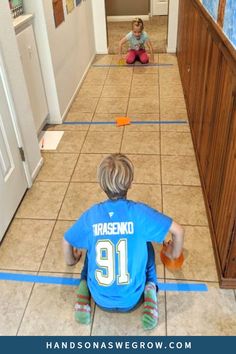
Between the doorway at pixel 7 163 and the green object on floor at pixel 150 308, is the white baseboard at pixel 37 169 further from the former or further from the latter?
the green object on floor at pixel 150 308

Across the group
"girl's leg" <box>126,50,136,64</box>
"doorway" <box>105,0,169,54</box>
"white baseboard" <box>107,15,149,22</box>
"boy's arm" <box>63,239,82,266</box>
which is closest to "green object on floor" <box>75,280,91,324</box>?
"boy's arm" <box>63,239,82,266</box>

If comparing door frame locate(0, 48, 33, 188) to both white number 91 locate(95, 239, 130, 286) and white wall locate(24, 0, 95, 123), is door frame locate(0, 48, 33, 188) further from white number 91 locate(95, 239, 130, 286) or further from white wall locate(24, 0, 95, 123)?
white number 91 locate(95, 239, 130, 286)

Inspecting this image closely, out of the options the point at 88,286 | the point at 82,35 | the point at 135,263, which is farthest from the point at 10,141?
the point at 82,35

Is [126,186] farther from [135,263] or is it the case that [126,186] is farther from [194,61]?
[194,61]

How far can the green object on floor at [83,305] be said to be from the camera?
1611mm

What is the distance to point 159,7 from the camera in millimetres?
6996

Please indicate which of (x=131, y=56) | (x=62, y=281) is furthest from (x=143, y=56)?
(x=62, y=281)

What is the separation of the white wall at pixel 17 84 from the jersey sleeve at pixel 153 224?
132cm

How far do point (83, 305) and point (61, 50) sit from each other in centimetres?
262

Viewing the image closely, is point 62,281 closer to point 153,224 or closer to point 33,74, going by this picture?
point 153,224

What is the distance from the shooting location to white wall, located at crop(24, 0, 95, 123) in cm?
290

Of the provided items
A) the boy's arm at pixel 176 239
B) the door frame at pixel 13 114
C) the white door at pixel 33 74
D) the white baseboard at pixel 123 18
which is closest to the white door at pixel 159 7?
the white baseboard at pixel 123 18

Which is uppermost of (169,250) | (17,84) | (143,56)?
(17,84)

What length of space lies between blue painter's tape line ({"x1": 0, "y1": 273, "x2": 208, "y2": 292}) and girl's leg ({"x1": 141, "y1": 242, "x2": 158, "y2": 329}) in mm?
153
